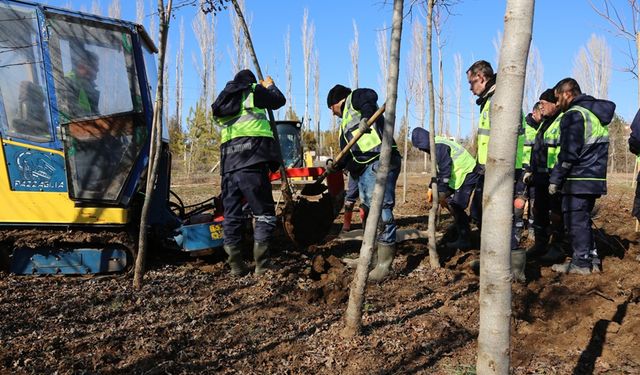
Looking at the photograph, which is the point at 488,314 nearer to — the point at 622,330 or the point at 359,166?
the point at 622,330

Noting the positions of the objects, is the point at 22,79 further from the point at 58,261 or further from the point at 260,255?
the point at 260,255

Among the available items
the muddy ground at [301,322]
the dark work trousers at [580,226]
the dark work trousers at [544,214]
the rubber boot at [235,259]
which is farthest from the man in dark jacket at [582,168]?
the rubber boot at [235,259]

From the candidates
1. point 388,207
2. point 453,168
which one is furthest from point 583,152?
point 388,207

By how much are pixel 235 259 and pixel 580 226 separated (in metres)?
3.39

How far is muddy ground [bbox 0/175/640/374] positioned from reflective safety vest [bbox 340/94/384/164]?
111cm

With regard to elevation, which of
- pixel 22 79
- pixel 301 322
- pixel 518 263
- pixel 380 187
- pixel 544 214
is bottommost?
pixel 301 322

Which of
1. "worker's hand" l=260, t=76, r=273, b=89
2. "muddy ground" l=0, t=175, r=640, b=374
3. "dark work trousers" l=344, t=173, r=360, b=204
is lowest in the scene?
"muddy ground" l=0, t=175, r=640, b=374

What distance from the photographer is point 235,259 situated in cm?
463

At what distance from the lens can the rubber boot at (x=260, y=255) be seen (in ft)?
15.2

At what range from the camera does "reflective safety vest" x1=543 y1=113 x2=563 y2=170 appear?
5.53m

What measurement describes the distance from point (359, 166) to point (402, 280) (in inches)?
45.1


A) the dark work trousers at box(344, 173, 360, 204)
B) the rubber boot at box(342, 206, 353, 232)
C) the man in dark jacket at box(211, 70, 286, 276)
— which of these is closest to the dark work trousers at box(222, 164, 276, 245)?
the man in dark jacket at box(211, 70, 286, 276)

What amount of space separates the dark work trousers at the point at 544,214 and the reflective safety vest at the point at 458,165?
2.84 feet

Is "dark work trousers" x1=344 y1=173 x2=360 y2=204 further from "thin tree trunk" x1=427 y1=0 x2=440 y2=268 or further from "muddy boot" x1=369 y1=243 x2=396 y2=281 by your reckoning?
"muddy boot" x1=369 y1=243 x2=396 y2=281
